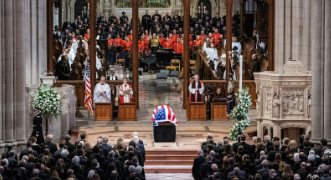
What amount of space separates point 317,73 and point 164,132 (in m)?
5.27

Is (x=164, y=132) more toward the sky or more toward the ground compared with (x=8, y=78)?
more toward the ground

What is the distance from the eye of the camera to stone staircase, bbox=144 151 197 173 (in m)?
23.7

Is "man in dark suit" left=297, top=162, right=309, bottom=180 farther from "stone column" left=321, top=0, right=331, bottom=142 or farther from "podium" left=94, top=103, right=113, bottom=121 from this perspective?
"podium" left=94, top=103, right=113, bottom=121

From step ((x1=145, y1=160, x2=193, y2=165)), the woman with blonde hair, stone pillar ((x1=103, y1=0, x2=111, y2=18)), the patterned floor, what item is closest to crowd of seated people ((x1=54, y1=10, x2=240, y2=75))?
stone pillar ((x1=103, y1=0, x2=111, y2=18))

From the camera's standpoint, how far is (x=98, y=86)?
29875mm

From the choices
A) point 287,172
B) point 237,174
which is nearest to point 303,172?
point 287,172

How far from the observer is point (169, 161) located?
79.5ft

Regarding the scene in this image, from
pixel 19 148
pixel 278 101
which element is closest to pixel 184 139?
pixel 278 101

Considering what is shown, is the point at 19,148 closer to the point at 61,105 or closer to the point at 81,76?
the point at 61,105

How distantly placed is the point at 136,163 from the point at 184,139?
786cm

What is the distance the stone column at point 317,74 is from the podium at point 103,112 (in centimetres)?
898

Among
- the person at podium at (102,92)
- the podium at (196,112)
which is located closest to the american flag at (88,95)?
the person at podium at (102,92)

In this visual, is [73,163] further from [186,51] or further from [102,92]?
[186,51]

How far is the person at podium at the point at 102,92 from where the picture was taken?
1174 inches
